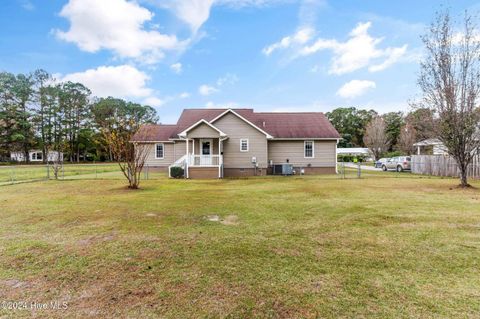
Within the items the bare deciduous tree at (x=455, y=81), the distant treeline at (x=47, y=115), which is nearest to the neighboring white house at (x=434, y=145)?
the bare deciduous tree at (x=455, y=81)

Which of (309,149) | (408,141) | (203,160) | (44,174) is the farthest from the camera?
(408,141)

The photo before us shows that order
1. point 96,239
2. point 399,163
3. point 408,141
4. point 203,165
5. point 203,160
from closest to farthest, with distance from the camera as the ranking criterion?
point 96,239
point 203,165
point 203,160
point 399,163
point 408,141

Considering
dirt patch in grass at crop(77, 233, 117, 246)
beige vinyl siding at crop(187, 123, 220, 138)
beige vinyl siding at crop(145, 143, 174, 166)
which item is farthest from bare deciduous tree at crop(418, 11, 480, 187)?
beige vinyl siding at crop(145, 143, 174, 166)

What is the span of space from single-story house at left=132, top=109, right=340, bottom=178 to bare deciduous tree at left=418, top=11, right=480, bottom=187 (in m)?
9.07

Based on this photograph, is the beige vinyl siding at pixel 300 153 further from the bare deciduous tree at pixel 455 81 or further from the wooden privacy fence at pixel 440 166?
the bare deciduous tree at pixel 455 81

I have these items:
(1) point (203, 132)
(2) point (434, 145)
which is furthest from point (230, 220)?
(2) point (434, 145)

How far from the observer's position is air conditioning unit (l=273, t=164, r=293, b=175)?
813 inches

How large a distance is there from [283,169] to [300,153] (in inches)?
94.1

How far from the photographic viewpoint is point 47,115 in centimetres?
4847

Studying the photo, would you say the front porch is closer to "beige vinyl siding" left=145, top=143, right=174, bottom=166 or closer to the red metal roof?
the red metal roof

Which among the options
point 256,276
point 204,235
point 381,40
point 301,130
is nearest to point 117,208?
point 204,235

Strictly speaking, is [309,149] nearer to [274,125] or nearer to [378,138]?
[274,125]

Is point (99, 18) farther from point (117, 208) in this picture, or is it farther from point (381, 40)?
point (381, 40)

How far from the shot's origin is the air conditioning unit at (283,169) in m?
20.6
